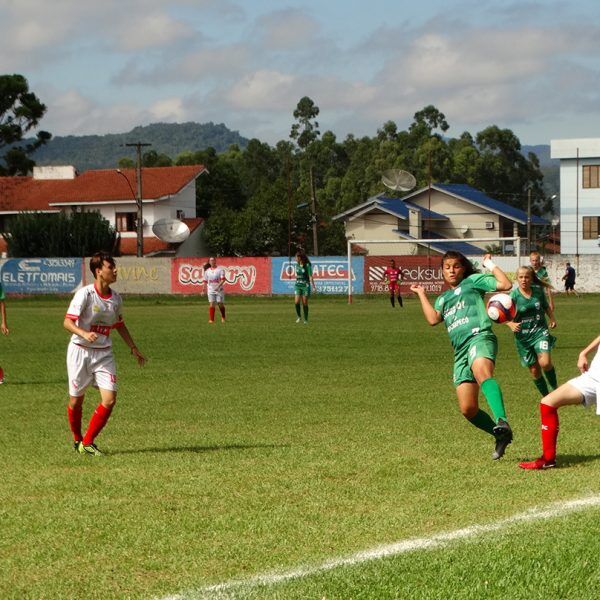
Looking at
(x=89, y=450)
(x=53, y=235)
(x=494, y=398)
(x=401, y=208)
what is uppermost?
(x=401, y=208)

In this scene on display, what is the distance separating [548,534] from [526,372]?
38.7 feet

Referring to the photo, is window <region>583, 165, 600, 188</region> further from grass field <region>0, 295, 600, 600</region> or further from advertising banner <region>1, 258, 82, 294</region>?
grass field <region>0, 295, 600, 600</region>

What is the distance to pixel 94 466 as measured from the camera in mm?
9664

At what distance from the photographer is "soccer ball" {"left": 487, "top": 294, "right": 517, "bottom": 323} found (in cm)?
995

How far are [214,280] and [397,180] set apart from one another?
32518mm

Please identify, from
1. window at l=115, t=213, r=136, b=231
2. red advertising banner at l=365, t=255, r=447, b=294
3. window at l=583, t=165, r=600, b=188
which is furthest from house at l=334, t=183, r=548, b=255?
red advertising banner at l=365, t=255, r=447, b=294

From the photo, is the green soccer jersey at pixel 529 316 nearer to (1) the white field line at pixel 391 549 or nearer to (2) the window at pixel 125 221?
(1) the white field line at pixel 391 549

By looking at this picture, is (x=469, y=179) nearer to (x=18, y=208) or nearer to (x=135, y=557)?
(x=18, y=208)

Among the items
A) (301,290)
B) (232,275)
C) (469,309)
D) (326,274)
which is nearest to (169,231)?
(232,275)

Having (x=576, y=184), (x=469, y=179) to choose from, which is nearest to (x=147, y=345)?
(x=576, y=184)

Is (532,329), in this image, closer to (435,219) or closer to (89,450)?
(89,450)

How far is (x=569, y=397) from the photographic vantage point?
8.59 metres

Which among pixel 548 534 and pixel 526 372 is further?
pixel 526 372

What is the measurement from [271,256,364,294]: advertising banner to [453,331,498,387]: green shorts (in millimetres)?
47461
